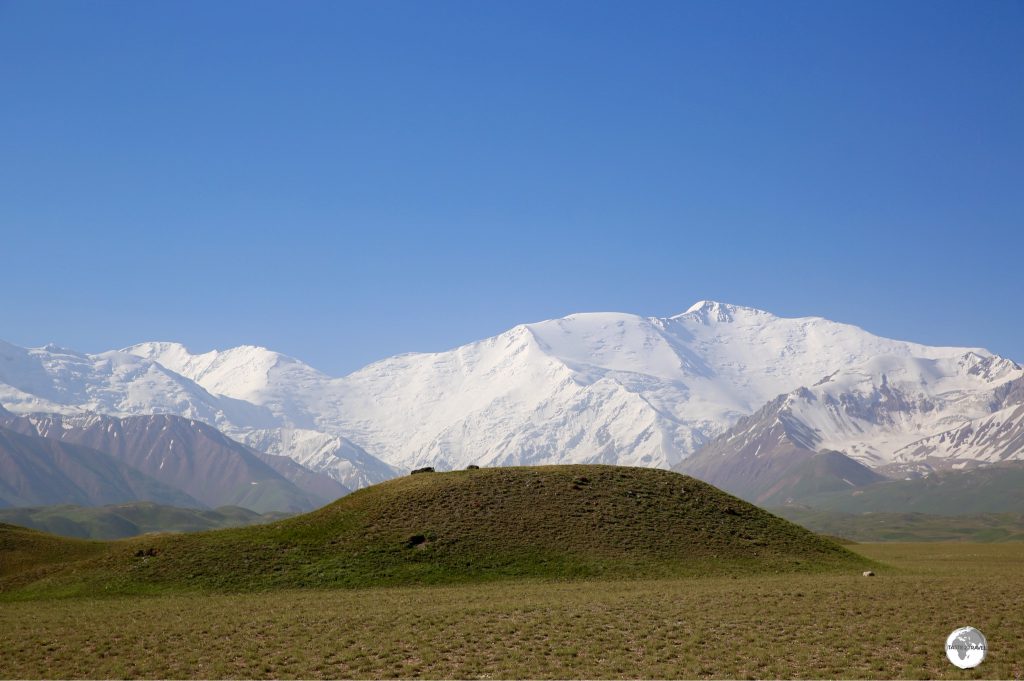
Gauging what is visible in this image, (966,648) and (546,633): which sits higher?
(966,648)

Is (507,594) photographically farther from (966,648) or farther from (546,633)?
(966,648)

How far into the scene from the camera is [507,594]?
64750mm

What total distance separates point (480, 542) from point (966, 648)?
158 ft

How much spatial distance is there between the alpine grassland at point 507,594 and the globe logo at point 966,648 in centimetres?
62

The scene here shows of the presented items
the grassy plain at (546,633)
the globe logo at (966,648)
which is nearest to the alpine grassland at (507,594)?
the grassy plain at (546,633)

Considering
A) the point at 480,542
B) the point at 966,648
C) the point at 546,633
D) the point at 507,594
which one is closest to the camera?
the point at 966,648

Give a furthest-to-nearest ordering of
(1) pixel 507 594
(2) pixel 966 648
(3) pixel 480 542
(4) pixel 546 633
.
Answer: (3) pixel 480 542
(1) pixel 507 594
(4) pixel 546 633
(2) pixel 966 648

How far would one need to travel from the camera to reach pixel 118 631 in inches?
2093

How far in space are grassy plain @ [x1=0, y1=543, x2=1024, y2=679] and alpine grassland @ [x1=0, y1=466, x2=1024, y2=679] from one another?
188 mm

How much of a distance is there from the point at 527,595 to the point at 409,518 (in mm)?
28458

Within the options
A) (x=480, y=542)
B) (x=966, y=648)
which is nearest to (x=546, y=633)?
(x=966, y=648)

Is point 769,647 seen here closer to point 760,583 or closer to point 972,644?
point 972,644

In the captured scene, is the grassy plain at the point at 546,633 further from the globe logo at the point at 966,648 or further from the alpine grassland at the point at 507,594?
the globe logo at the point at 966,648

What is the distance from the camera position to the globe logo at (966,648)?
41.5 m
